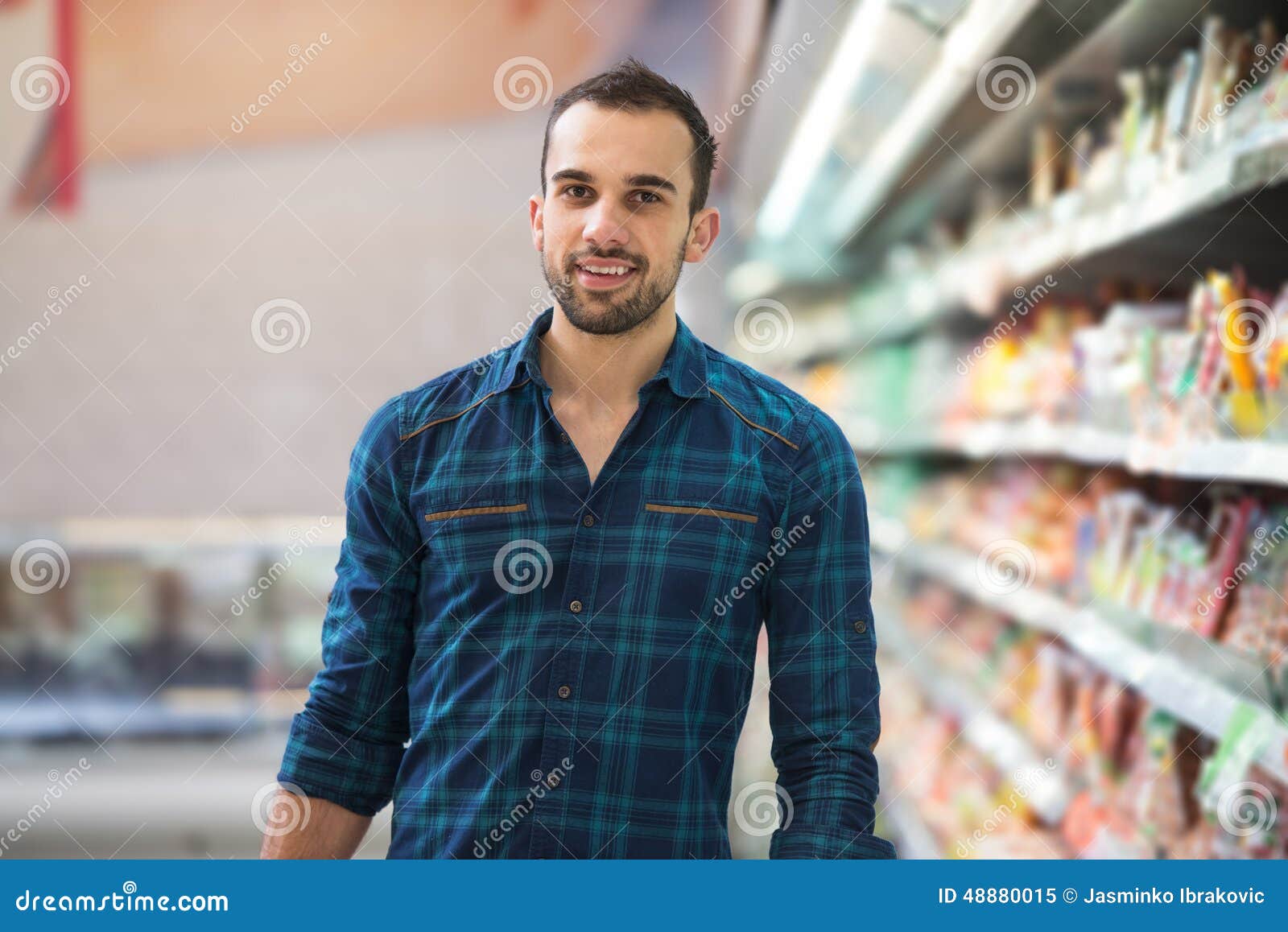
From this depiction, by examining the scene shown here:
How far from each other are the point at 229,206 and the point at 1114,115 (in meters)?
2.75

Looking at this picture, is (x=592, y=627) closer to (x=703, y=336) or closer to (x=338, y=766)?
(x=338, y=766)

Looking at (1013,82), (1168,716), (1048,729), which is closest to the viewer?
(1168,716)

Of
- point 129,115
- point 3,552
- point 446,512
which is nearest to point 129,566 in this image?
point 3,552

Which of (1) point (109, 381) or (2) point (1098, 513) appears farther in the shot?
(1) point (109, 381)

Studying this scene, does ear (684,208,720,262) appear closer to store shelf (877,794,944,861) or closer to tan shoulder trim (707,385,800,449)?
tan shoulder trim (707,385,800,449)

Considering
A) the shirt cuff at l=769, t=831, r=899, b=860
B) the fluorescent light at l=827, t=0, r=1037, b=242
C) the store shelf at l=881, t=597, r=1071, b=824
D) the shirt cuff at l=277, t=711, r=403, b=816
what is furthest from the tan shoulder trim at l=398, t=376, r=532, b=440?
the store shelf at l=881, t=597, r=1071, b=824

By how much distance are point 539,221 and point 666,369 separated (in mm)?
233

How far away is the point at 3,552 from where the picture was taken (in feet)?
12.0

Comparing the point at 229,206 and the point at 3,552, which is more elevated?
the point at 229,206

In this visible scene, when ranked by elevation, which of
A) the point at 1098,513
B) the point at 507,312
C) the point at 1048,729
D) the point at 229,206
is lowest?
the point at 1048,729

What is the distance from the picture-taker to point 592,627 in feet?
4.05

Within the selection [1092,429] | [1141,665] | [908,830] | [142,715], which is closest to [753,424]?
[1141,665]

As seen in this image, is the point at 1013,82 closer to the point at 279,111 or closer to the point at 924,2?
the point at 924,2

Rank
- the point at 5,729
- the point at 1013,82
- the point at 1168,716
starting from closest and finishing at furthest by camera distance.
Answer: the point at 1168,716
the point at 1013,82
the point at 5,729
